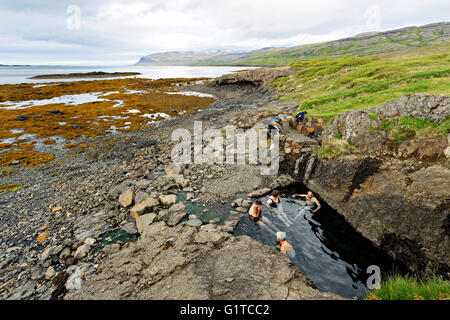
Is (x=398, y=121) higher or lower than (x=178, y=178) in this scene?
higher

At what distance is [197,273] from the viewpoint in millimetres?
8234

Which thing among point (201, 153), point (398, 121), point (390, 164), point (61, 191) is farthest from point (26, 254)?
point (398, 121)

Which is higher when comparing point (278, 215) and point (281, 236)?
point (281, 236)

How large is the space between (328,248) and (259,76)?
71.0 meters

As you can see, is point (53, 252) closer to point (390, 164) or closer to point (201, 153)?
point (201, 153)

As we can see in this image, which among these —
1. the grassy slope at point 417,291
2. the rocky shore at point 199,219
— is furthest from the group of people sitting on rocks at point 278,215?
the grassy slope at point 417,291

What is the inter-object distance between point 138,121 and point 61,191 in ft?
84.8

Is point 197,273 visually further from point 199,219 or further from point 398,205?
point 398,205

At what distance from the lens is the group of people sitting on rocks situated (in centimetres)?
1109

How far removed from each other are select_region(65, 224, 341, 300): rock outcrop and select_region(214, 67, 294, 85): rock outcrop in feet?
224

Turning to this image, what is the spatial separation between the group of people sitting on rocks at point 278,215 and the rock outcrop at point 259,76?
61651mm

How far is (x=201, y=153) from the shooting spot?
2288 centimetres

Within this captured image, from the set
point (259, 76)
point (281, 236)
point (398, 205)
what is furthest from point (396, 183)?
point (259, 76)

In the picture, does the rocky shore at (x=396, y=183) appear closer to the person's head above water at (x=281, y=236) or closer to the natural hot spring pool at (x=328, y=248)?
the natural hot spring pool at (x=328, y=248)
